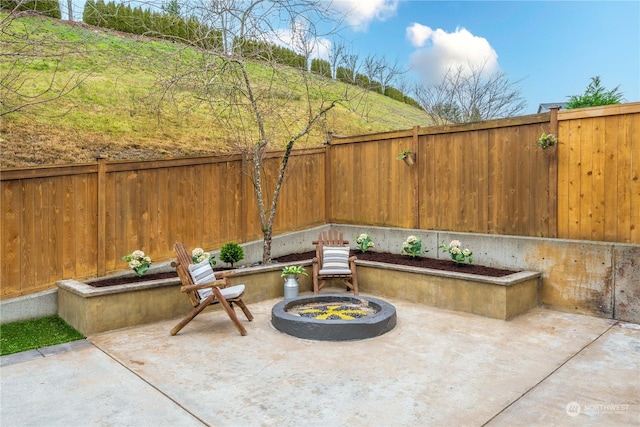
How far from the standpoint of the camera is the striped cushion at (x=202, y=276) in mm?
4234

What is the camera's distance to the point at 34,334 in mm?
4023

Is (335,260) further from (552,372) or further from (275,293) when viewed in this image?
(552,372)

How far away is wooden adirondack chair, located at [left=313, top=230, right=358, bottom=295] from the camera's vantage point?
5.52 meters

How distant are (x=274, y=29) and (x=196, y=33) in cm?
103

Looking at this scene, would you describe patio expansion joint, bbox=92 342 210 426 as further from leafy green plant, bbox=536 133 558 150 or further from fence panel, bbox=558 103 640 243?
leafy green plant, bbox=536 133 558 150

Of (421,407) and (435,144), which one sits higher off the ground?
(435,144)

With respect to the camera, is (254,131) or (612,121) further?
(254,131)

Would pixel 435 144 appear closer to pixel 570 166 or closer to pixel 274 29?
pixel 570 166

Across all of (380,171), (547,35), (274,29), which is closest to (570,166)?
(380,171)

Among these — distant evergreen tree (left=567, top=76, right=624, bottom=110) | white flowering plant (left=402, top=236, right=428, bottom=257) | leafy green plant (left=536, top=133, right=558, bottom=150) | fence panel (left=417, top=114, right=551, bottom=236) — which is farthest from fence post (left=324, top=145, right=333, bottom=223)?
distant evergreen tree (left=567, top=76, right=624, bottom=110)

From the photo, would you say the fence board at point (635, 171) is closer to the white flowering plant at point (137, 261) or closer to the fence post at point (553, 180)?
the fence post at point (553, 180)

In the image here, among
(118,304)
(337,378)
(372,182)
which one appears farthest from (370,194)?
(337,378)

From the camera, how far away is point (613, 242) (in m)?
4.58

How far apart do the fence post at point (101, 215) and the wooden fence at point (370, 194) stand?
0.04ft
